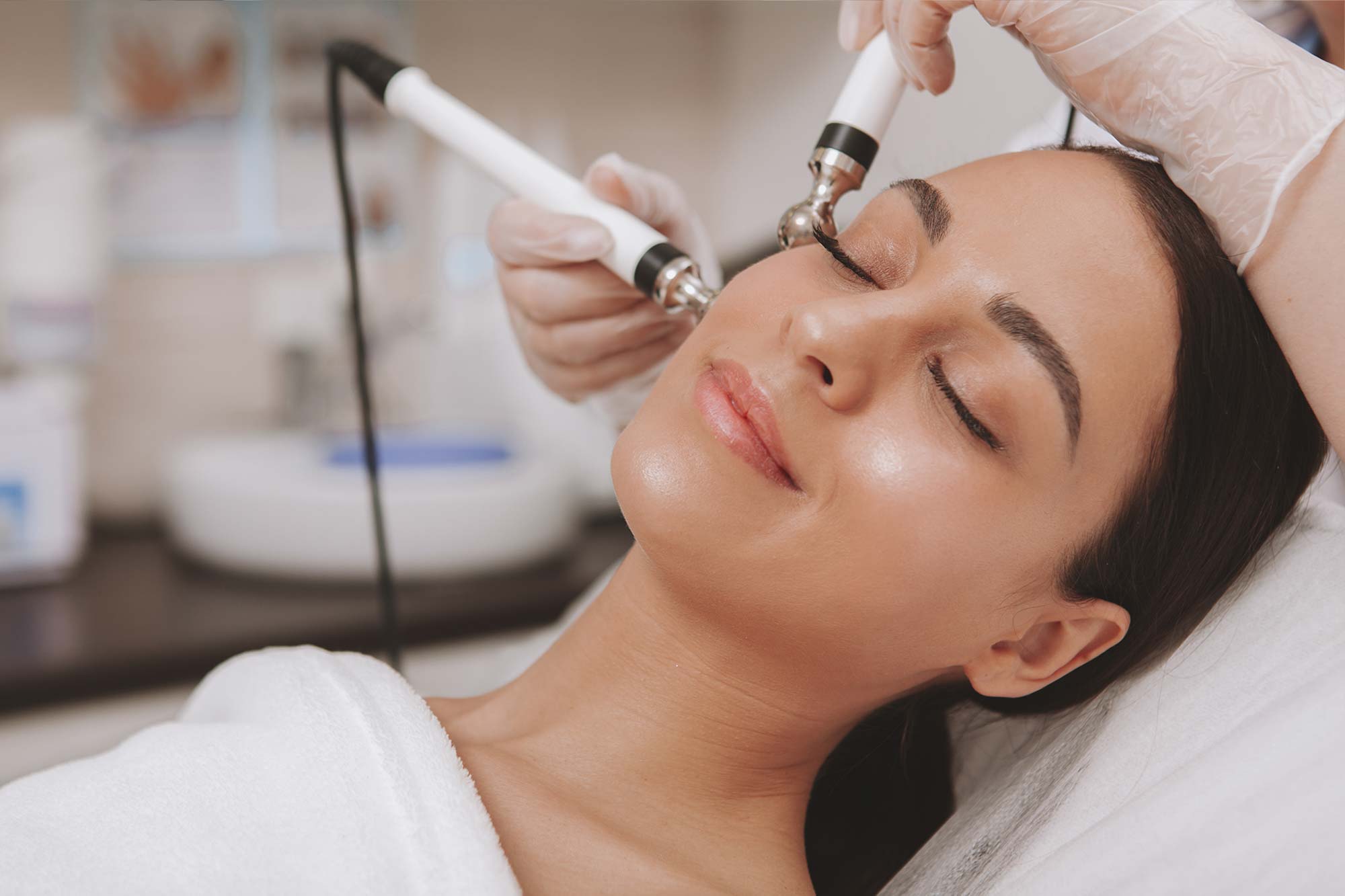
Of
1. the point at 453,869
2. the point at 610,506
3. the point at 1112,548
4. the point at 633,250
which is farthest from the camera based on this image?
the point at 610,506

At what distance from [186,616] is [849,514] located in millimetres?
966

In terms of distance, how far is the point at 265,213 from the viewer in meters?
1.61

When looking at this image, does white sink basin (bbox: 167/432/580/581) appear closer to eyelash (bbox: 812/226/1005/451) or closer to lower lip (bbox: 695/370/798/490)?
lower lip (bbox: 695/370/798/490)

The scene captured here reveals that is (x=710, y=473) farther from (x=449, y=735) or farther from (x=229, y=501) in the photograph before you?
(x=229, y=501)

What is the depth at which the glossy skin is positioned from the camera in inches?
27.5

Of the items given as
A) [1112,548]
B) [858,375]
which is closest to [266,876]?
[858,375]

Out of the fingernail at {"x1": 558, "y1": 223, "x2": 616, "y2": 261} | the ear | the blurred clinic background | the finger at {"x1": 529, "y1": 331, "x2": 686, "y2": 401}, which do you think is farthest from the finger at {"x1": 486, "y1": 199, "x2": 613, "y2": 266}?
the ear

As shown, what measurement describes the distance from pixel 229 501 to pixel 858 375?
3.28 ft

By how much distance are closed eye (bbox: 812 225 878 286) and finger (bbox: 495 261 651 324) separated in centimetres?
27

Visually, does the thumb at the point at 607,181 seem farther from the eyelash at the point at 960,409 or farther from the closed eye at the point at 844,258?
the eyelash at the point at 960,409

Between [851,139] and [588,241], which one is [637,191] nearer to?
[588,241]

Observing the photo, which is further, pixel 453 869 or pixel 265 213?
pixel 265 213

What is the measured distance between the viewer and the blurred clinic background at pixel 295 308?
1.30 metres

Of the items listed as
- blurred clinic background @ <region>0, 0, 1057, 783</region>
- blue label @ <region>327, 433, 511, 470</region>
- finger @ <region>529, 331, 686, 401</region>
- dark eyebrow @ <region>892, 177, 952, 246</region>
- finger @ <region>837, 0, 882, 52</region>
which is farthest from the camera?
blue label @ <region>327, 433, 511, 470</region>
